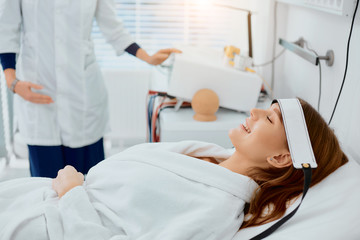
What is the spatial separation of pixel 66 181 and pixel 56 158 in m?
0.74

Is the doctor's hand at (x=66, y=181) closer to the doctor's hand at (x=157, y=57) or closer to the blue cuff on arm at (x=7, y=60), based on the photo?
the blue cuff on arm at (x=7, y=60)

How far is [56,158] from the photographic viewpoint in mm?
2006

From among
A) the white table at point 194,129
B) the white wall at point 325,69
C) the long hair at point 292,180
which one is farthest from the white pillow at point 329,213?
the white table at point 194,129

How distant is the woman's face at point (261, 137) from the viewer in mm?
1258

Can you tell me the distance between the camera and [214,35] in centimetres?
305

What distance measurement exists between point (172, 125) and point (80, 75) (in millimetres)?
512

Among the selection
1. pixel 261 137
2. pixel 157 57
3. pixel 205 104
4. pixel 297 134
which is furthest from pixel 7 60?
pixel 297 134

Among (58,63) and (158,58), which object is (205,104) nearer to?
(158,58)

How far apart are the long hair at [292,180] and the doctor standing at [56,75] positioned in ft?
3.47

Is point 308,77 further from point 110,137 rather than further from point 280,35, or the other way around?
point 110,137

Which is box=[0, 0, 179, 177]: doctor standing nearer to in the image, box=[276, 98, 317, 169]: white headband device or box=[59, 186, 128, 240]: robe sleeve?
box=[59, 186, 128, 240]: robe sleeve

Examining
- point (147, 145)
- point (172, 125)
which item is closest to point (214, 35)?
point (172, 125)

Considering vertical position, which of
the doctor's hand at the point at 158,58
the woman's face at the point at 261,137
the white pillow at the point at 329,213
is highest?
the doctor's hand at the point at 158,58

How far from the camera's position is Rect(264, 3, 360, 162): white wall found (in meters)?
1.45
